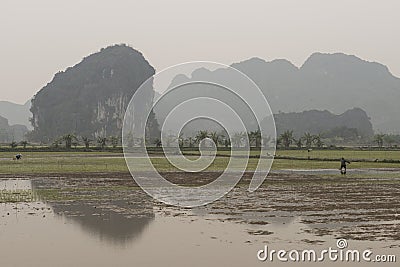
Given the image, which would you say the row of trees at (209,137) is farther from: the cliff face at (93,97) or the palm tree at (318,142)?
the cliff face at (93,97)

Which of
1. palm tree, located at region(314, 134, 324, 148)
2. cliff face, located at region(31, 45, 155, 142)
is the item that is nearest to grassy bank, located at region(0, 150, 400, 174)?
palm tree, located at region(314, 134, 324, 148)

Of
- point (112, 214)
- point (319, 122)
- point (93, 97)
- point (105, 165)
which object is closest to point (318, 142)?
point (105, 165)

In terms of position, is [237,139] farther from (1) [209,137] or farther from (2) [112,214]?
(2) [112,214]

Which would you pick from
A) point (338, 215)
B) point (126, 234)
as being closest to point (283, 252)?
point (126, 234)

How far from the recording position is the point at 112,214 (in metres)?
14.0

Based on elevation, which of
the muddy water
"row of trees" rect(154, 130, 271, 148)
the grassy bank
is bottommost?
the muddy water

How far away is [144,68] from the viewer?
152 metres

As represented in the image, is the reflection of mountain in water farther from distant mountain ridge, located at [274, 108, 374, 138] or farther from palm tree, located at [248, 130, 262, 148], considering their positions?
distant mountain ridge, located at [274, 108, 374, 138]

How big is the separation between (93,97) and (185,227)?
451 ft

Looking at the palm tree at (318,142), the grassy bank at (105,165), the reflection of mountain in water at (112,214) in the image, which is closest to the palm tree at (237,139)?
the palm tree at (318,142)

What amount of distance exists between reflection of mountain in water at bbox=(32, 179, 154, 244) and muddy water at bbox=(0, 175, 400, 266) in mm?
23

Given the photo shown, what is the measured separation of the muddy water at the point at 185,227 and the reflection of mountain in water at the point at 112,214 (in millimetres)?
23

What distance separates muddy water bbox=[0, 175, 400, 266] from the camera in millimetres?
9336

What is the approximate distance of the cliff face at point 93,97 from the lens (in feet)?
458
